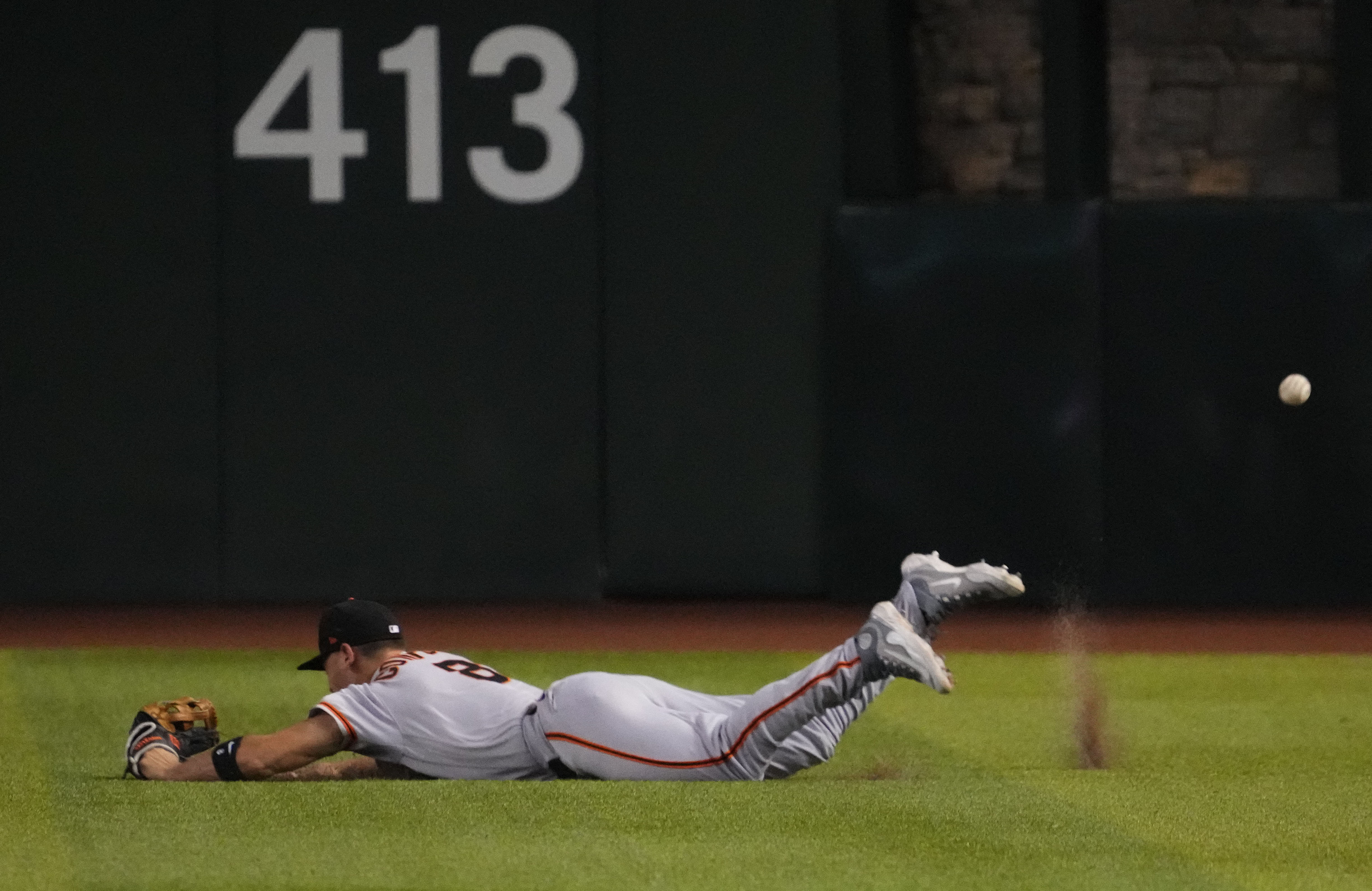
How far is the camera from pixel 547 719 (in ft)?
20.9

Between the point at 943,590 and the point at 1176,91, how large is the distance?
6944 mm

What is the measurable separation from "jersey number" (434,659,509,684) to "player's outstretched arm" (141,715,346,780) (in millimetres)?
434

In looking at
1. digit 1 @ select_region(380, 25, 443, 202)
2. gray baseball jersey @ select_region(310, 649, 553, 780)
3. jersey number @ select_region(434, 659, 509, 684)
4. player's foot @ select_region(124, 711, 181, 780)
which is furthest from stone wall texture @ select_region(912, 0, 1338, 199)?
player's foot @ select_region(124, 711, 181, 780)

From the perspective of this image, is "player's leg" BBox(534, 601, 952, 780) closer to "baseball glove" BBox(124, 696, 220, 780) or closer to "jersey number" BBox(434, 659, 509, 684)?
"jersey number" BBox(434, 659, 509, 684)

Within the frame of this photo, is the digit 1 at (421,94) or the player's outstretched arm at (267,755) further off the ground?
the digit 1 at (421,94)

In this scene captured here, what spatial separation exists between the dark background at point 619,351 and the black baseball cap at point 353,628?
236 inches

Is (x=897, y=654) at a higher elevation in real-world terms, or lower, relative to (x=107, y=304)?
lower

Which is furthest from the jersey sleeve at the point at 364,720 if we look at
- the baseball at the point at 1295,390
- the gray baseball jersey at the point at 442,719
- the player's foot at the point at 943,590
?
the baseball at the point at 1295,390

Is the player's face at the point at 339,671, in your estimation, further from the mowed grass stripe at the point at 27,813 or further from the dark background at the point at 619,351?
the dark background at the point at 619,351

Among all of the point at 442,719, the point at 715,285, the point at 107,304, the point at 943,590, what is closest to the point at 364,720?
the point at 442,719

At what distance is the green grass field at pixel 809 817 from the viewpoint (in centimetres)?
520

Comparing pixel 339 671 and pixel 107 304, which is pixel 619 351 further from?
pixel 339 671

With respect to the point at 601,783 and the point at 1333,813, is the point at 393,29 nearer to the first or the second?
the point at 601,783

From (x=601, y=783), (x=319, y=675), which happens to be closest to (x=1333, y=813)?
(x=601, y=783)
